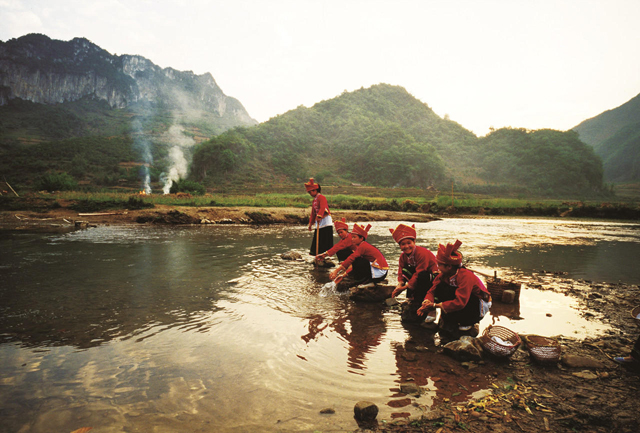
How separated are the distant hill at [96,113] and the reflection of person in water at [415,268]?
56044 millimetres

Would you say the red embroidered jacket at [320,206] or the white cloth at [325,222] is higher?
the red embroidered jacket at [320,206]

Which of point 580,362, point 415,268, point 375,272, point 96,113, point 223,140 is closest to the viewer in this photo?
point 580,362

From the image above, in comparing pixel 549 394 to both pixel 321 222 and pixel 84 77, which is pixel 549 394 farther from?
pixel 84 77

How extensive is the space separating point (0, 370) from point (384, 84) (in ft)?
577

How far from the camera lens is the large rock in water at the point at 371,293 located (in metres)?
7.00

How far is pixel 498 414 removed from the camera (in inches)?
125

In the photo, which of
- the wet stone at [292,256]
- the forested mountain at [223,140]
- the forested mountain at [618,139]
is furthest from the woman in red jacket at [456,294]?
the forested mountain at [618,139]

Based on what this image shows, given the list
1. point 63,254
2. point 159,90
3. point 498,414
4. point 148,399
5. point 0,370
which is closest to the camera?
point 498,414

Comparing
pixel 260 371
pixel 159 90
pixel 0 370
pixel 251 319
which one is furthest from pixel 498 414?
pixel 159 90

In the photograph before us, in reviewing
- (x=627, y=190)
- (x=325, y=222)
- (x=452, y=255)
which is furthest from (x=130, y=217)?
(x=627, y=190)

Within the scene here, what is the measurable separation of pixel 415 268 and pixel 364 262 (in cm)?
155

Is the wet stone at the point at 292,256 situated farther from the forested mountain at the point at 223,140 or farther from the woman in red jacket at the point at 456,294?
the forested mountain at the point at 223,140

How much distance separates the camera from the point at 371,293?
6984 mm

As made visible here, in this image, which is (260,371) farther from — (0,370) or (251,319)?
(0,370)
